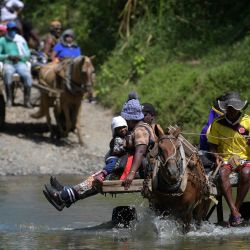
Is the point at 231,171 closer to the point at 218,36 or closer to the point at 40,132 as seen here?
the point at 40,132

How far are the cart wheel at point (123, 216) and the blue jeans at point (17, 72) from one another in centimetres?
909

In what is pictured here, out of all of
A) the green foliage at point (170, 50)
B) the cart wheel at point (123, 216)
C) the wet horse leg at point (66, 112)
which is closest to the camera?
the cart wheel at point (123, 216)

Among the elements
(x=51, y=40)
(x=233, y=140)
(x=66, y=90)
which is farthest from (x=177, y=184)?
(x=51, y=40)

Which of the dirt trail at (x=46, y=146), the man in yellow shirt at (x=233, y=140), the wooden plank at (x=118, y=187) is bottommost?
the dirt trail at (x=46, y=146)

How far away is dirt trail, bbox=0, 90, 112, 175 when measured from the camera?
19609 mm

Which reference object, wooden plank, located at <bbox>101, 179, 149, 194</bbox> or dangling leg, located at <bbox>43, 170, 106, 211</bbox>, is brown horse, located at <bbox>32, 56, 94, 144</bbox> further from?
wooden plank, located at <bbox>101, 179, 149, 194</bbox>

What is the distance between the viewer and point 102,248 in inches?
452

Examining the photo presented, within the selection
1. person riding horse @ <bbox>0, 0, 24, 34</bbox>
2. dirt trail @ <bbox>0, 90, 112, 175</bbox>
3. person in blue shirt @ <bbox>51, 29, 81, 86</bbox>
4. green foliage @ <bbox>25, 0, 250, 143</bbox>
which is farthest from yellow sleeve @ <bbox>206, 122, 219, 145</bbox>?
person riding horse @ <bbox>0, 0, 24, 34</bbox>

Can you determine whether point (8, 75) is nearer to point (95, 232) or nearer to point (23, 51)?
point (23, 51)

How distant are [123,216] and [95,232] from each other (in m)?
0.43

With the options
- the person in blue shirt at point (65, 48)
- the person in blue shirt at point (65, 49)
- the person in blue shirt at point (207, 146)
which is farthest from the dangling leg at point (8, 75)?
the person in blue shirt at point (207, 146)

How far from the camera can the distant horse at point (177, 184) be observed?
37.0 ft

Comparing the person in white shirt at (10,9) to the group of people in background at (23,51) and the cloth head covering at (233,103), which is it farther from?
the cloth head covering at (233,103)

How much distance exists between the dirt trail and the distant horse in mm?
7569
